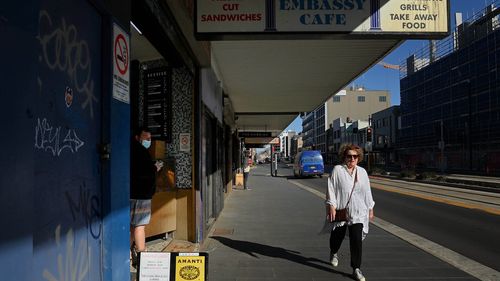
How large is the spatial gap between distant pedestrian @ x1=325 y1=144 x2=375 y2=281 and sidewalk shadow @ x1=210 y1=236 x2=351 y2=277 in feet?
1.59

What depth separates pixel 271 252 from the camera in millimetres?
7762

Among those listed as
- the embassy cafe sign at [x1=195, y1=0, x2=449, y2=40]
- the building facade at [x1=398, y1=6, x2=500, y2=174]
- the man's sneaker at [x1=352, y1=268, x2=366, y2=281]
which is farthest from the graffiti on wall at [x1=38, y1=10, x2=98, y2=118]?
the building facade at [x1=398, y1=6, x2=500, y2=174]

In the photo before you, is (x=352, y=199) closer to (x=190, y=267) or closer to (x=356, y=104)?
(x=190, y=267)

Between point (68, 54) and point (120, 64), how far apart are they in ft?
2.77

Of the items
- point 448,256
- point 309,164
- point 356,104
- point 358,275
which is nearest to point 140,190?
point 358,275

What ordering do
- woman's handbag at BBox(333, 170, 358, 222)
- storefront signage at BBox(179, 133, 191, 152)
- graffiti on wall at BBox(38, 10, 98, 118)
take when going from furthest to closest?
storefront signage at BBox(179, 133, 191, 152)
woman's handbag at BBox(333, 170, 358, 222)
graffiti on wall at BBox(38, 10, 98, 118)

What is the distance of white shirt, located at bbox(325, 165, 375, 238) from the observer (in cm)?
611

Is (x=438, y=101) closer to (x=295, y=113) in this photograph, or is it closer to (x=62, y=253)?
(x=295, y=113)

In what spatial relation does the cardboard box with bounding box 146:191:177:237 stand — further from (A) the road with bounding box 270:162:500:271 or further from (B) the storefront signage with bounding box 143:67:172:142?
(A) the road with bounding box 270:162:500:271

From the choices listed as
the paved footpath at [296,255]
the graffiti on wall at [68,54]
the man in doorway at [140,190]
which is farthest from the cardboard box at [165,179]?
the graffiti on wall at [68,54]

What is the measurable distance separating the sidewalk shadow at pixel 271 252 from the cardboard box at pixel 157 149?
198cm

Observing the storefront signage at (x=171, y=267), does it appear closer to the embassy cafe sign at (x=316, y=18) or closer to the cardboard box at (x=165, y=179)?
the embassy cafe sign at (x=316, y=18)

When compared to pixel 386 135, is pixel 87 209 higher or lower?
lower

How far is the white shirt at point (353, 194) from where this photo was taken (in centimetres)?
611
